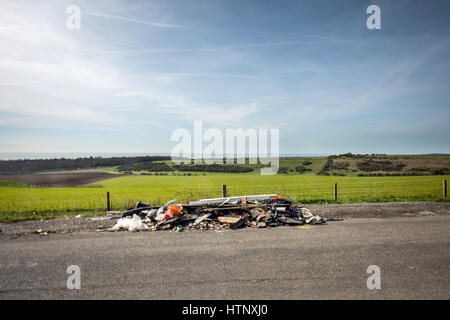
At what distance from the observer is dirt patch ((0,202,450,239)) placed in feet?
30.6

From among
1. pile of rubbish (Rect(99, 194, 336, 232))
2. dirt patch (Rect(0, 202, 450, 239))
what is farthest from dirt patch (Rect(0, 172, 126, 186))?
pile of rubbish (Rect(99, 194, 336, 232))

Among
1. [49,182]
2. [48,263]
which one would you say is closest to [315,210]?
[48,263]

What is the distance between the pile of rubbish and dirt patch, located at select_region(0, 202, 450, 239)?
1375mm

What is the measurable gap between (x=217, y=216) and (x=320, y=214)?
5.29 metres

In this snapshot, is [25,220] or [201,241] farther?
[25,220]

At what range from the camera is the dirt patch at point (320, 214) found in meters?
9.32

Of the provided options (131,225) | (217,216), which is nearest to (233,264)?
(217,216)

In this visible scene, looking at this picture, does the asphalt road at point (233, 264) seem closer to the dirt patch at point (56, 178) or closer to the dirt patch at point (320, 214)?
the dirt patch at point (320, 214)

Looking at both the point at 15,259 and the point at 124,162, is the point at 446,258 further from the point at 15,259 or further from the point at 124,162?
the point at 124,162

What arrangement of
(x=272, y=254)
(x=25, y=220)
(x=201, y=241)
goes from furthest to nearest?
(x=25, y=220), (x=201, y=241), (x=272, y=254)

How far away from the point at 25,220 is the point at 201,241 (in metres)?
9.15

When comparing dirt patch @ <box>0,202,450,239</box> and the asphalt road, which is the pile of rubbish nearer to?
the asphalt road

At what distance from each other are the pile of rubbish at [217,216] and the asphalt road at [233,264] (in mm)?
680
